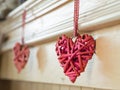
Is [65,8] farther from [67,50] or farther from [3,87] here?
[3,87]

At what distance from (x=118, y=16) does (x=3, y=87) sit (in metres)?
1.24

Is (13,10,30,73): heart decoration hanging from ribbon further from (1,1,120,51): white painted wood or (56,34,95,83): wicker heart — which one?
(56,34,95,83): wicker heart

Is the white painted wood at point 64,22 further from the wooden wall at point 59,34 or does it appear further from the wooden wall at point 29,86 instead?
the wooden wall at point 29,86

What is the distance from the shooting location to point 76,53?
0.64 meters

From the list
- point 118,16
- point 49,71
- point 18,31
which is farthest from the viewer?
point 18,31

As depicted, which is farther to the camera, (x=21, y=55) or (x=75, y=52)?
(x=21, y=55)

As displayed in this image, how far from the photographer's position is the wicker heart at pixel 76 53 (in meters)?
0.62

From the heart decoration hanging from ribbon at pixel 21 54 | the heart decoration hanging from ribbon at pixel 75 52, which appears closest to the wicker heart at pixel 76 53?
the heart decoration hanging from ribbon at pixel 75 52

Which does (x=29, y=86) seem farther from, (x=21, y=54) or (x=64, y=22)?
(x=64, y=22)

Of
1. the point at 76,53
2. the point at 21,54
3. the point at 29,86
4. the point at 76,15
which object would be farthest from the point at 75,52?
the point at 29,86

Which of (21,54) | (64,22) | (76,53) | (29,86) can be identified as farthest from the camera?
(29,86)

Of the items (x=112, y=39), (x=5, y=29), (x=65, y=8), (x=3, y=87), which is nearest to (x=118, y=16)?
(x=112, y=39)

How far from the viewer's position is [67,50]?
26.6 inches

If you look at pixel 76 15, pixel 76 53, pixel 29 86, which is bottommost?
pixel 29 86
